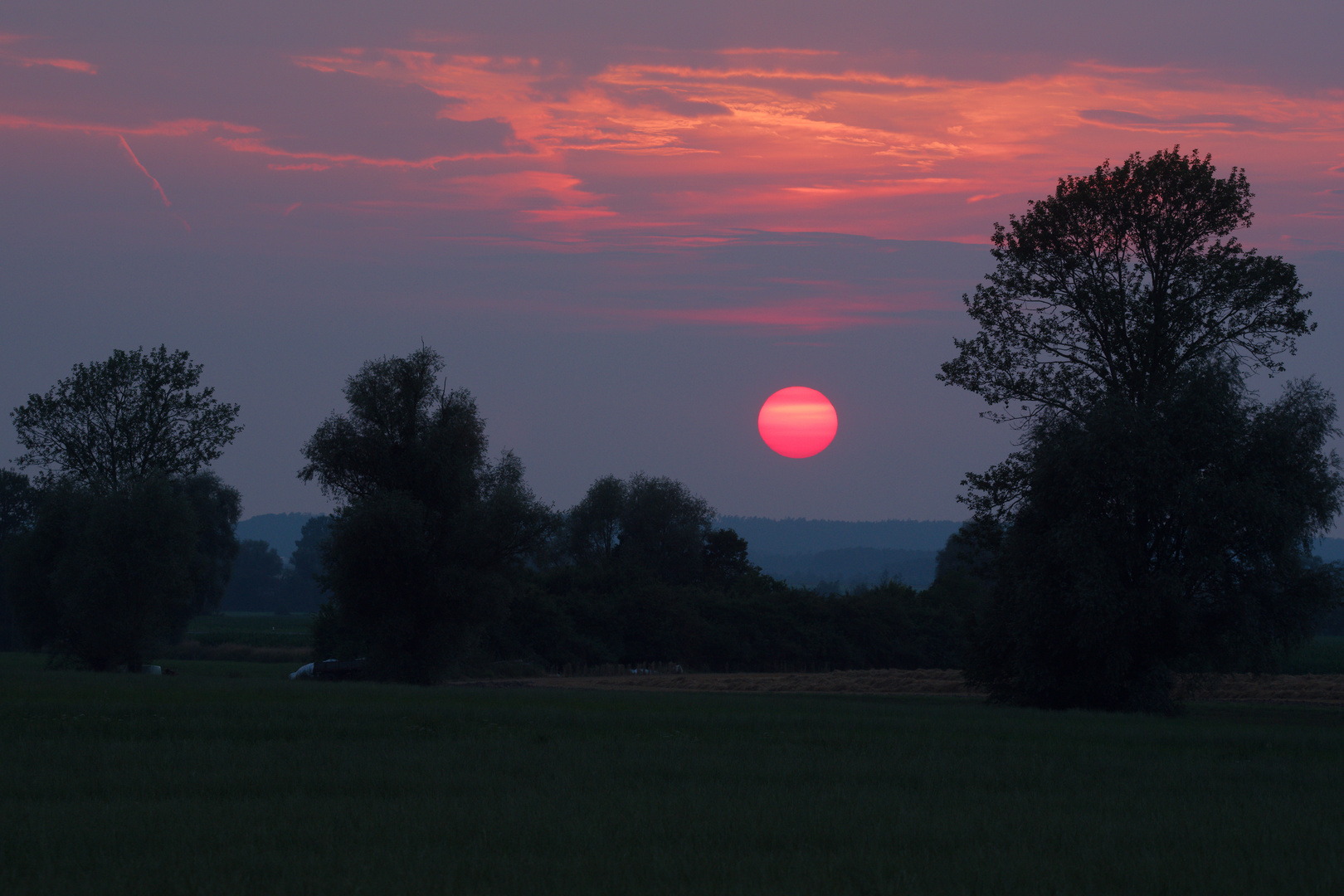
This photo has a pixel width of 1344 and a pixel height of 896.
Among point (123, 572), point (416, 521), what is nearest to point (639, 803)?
point (416, 521)

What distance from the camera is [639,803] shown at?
14922 mm

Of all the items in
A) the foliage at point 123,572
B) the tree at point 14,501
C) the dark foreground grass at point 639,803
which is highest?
the tree at point 14,501

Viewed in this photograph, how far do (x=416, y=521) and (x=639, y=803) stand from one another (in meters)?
34.9

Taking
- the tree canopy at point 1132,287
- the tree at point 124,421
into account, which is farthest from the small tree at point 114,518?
the tree canopy at point 1132,287

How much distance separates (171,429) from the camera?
63.1 metres

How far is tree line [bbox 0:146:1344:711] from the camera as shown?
33281mm

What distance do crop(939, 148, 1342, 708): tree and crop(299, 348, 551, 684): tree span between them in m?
22.7

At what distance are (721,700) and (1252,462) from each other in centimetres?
1836

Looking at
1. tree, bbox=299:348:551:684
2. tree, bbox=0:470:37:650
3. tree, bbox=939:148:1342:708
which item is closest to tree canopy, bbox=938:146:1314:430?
tree, bbox=939:148:1342:708

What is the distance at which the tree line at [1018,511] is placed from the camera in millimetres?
33281

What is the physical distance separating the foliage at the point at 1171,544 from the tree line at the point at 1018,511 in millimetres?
82

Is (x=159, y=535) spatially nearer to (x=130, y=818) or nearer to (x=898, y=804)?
(x=130, y=818)

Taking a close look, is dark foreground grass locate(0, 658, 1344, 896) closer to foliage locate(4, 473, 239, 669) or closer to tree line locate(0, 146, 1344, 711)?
tree line locate(0, 146, 1344, 711)

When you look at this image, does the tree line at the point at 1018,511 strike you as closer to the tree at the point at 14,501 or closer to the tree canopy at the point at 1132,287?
the tree canopy at the point at 1132,287
